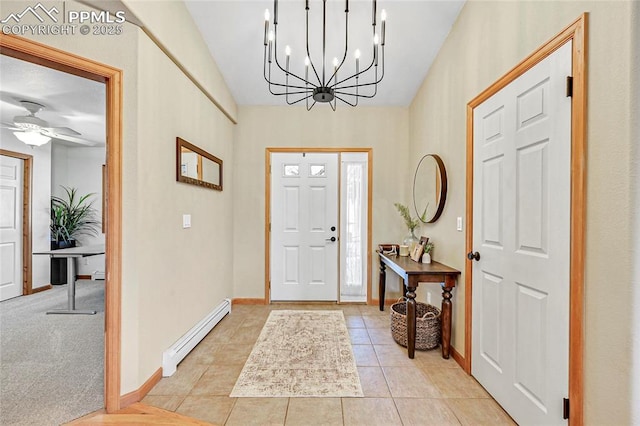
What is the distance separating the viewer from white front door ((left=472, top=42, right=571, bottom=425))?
1469mm

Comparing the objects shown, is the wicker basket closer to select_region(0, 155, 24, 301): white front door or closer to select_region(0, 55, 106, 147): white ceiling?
select_region(0, 55, 106, 147): white ceiling

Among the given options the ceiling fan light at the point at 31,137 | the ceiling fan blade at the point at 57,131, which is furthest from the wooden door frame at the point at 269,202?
the ceiling fan light at the point at 31,137

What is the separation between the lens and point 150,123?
6.79 feet

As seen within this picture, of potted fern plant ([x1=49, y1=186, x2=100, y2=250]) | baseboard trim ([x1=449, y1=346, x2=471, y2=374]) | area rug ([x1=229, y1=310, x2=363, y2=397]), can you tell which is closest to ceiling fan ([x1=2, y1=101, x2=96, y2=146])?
potted fern plant ([x1=49, y1=186, x2=100, y2=250])

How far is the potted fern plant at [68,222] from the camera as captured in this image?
498 centimetres

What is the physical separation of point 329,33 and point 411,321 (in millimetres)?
2758

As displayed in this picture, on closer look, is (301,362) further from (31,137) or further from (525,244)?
(31,137)

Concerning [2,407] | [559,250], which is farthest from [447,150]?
[2,407]

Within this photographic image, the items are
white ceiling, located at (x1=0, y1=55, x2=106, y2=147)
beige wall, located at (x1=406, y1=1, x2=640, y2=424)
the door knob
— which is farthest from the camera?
white ceiling, located at (x1=0, y1=55, x2=106, y2=147)

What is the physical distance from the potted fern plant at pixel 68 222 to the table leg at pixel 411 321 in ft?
18.2

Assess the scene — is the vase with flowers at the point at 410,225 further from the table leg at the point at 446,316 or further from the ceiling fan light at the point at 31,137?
the ceiling fan light at the point at 31,137

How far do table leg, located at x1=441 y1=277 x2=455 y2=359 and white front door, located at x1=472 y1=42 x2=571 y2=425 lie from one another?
0.28m

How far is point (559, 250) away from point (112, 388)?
2.62 meters

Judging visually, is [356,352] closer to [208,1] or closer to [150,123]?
[150,123]
